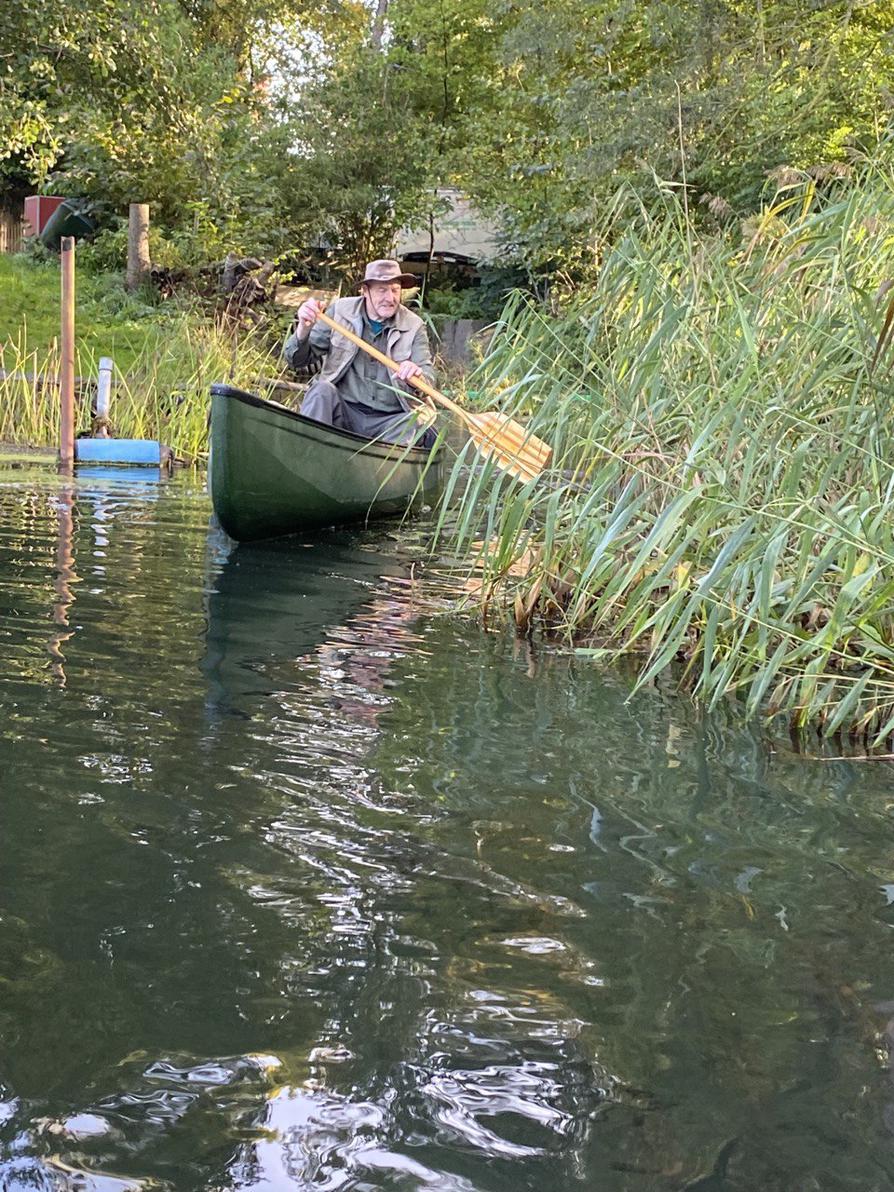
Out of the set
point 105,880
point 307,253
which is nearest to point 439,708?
point 105,880

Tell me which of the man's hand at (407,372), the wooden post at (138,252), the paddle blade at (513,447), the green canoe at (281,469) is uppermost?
the wooden post at (138,252)

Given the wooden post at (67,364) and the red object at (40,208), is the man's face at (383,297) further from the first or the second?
the red object at (40,208)

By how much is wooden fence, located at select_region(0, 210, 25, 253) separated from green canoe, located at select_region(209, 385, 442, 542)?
1455 cm

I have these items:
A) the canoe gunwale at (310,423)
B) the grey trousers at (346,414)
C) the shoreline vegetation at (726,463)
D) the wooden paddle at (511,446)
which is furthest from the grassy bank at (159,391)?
the wooden paddle at (511,446)

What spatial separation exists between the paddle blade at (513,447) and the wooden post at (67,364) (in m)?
5.81

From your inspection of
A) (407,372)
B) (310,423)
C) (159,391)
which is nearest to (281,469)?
(310,423)

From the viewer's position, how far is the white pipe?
998 centimetres

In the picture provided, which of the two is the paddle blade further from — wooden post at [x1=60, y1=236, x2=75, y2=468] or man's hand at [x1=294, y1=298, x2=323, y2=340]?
wooden post at [x1=60, y1=236, x2=75, y2=468]

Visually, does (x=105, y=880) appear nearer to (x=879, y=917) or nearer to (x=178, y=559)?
(x=879, y=917)

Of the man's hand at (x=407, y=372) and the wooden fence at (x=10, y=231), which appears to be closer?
the man's hand at (x=407, y=372)

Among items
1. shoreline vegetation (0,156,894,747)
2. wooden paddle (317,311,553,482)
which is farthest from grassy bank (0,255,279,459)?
wooden paddle (317,311,553,482)

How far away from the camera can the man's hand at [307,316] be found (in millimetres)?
6426

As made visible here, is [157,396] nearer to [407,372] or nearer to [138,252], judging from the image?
[407,372]

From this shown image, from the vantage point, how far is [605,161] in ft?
39.9
